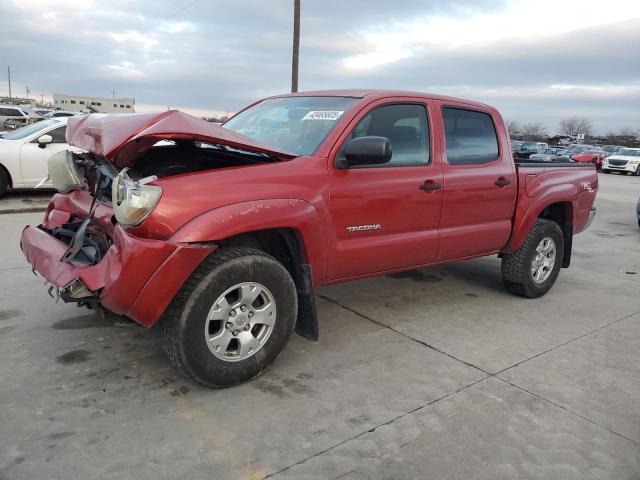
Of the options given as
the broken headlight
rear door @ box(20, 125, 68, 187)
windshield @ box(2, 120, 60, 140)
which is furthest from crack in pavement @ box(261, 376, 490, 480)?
windshield @ box(2, 120, 60, 140)

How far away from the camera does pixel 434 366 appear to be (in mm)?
3621

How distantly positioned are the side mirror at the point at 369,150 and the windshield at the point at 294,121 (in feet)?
0.97

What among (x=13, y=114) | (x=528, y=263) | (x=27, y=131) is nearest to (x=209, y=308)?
(x=528, y=263)

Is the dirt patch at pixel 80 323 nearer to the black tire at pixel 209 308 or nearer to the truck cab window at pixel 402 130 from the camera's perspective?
the black tire at pixel 209 308

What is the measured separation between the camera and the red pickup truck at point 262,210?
2.85m

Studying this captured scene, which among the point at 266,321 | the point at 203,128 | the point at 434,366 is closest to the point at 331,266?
the point at 266,321

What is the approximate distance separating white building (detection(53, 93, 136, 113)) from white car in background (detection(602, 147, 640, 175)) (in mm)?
51821

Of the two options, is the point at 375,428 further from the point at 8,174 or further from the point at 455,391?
the point at 8,174

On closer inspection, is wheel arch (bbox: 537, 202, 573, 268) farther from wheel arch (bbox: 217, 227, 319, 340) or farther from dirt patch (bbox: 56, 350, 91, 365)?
dirt patch (bbox: 56, 350, 91, 365)

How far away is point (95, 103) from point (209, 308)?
76651mm

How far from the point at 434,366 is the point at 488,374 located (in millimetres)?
350

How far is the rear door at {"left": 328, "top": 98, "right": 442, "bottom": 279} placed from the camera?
3.59 meters

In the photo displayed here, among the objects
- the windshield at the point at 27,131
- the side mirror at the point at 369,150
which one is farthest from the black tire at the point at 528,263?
the windshield at the point at 27,131

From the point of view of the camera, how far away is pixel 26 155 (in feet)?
30.4
